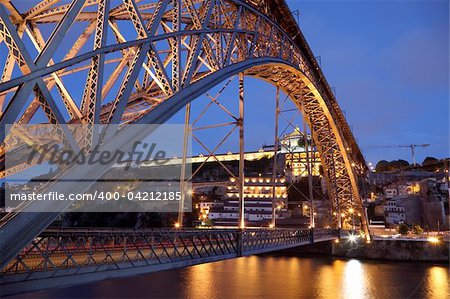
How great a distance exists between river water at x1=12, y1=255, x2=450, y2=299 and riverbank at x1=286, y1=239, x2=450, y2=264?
322cm

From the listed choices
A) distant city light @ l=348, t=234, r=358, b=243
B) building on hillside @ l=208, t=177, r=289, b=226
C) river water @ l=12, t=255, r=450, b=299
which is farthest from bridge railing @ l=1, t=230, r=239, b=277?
building on hillside @ l=208, t=177, r=289, b=226

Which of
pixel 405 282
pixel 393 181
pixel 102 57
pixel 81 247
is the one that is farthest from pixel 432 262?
pixel 393 181

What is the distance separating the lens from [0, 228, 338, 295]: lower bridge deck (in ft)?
24.8

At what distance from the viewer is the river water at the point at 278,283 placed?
23.6 meters

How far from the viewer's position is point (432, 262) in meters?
41.5

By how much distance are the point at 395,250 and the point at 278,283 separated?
20.7m

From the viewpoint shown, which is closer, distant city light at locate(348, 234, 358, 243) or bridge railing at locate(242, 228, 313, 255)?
bridge railing at locate(242, 228, 313, 255)

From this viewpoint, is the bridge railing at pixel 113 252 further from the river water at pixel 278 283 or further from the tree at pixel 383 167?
the tree at pixel 383 167

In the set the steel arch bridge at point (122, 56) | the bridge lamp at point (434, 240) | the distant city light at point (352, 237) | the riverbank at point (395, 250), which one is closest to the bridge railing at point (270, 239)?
the steel arch bridge at point (122, 56)

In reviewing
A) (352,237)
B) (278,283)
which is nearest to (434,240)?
(352,237)

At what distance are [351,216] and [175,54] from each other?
1588 inches

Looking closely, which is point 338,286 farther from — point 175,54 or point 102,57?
point 102,57

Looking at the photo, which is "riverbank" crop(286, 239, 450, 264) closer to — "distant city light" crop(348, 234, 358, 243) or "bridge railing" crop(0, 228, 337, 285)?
"distant city light" crop(348, 234, 358, 243)

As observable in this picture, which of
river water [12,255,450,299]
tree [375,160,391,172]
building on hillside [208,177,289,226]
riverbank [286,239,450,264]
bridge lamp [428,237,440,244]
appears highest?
tree [375,160,391,172]
